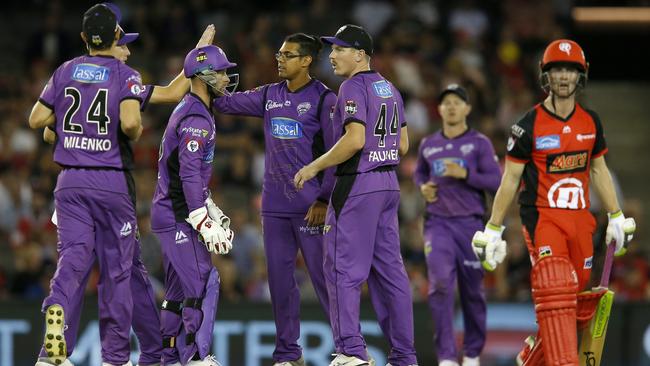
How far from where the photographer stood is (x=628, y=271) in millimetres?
14711

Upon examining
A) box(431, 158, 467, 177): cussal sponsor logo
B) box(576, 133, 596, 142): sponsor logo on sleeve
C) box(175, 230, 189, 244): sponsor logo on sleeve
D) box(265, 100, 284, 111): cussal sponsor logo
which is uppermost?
box(265, 100, 284, 111): cussal sponsor logo

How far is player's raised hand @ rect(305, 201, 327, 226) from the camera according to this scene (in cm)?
951

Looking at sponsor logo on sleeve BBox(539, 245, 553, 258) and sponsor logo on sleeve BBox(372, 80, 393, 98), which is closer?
sponsor logo on sleeve BBox(539, 245, 553, 258)

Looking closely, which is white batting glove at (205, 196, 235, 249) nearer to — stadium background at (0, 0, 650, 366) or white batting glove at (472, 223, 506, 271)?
white batting glove at (472, 223, 506, 271)

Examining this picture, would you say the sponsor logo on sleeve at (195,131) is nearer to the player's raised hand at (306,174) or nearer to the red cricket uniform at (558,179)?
the player's raised hand at (306,174)

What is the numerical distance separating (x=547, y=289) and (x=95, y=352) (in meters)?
5.73

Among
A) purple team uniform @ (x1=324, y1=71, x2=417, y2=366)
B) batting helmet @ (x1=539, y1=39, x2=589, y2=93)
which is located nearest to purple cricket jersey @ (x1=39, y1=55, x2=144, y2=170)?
purple team uniform @ (x1=324, y1=71, x2=417, y2=366)

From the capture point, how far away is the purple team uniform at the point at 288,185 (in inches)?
378

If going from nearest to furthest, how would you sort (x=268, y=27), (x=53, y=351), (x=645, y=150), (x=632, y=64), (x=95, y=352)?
1. (x=53, y=351)
2. (x=95, y=352)
3. (x=268, y=27)
4. (x=645, y=150)
5. (x=632, y=64)

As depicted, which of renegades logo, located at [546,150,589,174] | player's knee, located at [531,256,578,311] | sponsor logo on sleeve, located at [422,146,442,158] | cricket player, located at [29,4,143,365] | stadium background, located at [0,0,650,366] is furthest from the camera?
stadium background, located at [0,0,650,366]

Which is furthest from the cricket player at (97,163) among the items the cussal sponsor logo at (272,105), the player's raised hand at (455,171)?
the player's raised hand at (455,171)

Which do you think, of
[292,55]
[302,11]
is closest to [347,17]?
[302,11]

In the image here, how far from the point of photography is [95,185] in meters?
8.92

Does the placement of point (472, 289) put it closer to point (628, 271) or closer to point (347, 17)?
point (628, 271)
